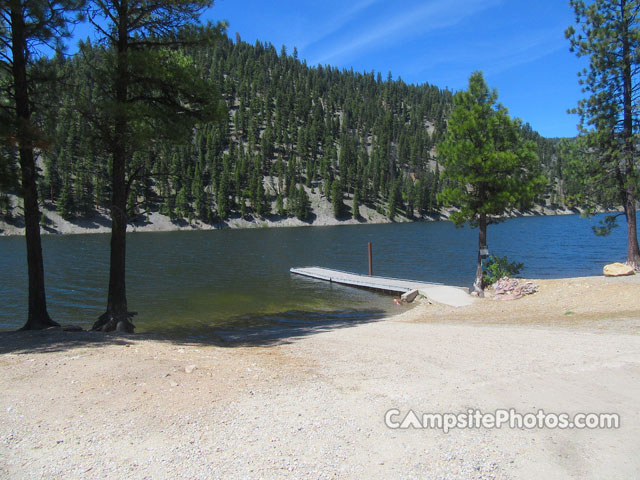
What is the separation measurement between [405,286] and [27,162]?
1861 cm

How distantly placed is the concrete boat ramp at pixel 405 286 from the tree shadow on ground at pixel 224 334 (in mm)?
2997

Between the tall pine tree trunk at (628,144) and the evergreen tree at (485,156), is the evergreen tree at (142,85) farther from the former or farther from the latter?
the tall pine tree trunk at (628,144)

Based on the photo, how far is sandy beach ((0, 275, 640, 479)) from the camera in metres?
4.03

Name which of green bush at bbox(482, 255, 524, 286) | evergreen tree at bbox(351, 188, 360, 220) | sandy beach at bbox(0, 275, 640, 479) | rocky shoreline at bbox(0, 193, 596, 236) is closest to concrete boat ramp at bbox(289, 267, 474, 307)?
green bush at bbox(482, 255, 524, 286)

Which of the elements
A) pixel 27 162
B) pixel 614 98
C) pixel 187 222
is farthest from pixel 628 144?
pixel 187 222

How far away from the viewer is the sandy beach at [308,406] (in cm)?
403

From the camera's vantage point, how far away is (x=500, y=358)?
25.1 feet

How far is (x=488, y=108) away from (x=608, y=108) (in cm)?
690

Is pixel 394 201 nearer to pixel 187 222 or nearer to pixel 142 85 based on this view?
pixel 187 222

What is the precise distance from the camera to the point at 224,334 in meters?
14.3

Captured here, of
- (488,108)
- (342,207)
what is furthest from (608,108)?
(342,207)

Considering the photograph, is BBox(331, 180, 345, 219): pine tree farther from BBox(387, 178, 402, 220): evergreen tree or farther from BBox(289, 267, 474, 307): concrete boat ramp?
BBox(289, 267, 474, 307): concrete boat ramp

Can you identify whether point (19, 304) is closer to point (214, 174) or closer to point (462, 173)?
point (462, 173)

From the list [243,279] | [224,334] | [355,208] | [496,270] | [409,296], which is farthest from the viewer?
[355,208]
